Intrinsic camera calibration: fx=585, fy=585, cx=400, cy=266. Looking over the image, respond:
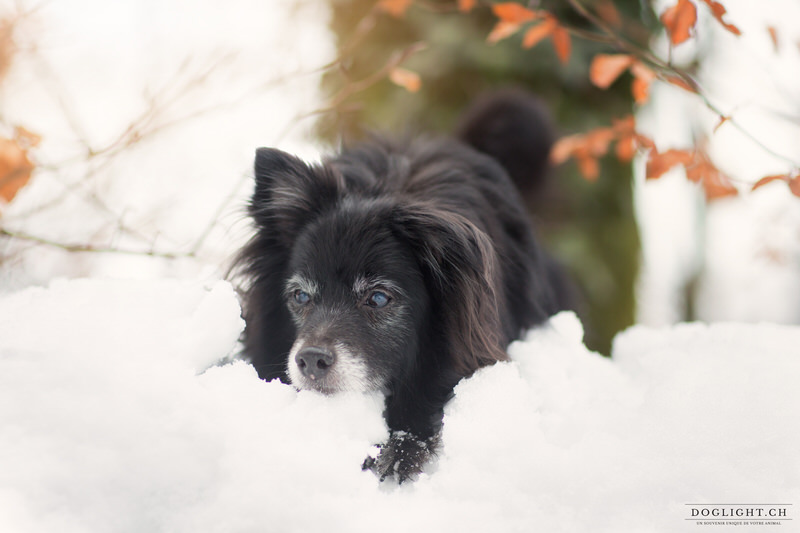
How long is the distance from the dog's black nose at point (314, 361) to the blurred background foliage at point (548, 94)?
2.90 m

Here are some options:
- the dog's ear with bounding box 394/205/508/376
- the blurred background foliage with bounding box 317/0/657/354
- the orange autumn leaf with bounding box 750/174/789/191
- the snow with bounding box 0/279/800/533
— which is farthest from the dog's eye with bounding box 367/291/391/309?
the blurred background foliage with bounding box 317/0/657/354

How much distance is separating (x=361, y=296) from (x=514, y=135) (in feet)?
6.24

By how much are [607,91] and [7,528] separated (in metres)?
5.10

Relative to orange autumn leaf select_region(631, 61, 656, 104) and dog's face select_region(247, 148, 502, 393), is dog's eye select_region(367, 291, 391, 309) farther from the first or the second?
orange autumn leaf select_region(631, 61, 656, 104)

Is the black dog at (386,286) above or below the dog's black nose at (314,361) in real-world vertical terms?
above

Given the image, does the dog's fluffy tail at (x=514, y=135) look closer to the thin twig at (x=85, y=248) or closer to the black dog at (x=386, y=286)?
the black dog at (x=386, y=286)

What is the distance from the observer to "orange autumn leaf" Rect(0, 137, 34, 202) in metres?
2.09

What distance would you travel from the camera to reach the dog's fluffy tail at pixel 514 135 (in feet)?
12.7

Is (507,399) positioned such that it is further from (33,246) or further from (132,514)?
(33,246)

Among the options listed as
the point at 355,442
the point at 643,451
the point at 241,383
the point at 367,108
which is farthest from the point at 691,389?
the point at 367,108

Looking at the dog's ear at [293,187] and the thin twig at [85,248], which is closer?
the thin twig at [85,248]

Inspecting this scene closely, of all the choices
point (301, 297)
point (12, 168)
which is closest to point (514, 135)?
point (301, 297)

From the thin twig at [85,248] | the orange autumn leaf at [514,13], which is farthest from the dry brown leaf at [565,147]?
the thin twig at [85,248]

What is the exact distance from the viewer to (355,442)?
1.88 m
